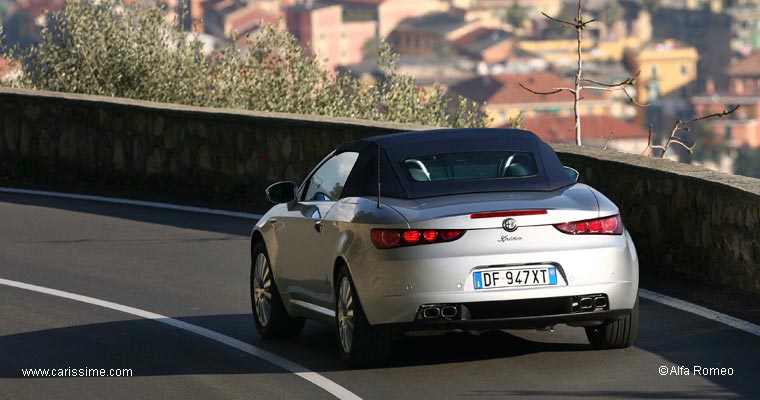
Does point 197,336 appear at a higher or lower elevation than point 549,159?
lower

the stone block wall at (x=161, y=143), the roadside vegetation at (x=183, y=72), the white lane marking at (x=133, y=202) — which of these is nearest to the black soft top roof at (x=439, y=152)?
the stone block wall at (x=161, y=143)

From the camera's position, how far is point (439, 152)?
9.12 m

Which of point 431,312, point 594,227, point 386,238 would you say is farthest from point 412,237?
point 594,227

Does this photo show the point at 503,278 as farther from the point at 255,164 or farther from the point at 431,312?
the point at 255,164

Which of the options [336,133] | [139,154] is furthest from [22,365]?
[139,154]

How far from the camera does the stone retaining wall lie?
1155 centimetres

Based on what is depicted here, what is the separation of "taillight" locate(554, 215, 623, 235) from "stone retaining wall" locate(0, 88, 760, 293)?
2592 millimetres

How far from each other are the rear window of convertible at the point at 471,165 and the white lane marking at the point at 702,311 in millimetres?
1761

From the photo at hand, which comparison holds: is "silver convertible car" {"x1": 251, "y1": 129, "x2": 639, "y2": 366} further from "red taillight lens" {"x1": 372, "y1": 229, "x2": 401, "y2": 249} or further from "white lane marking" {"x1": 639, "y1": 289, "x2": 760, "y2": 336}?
"white lane marking" {"x1": 639, "y1": 289, "x2": 760, "y2": 336}

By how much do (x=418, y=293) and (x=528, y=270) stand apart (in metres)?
0.57

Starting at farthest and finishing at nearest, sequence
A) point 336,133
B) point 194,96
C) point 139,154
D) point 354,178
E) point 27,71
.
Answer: point 27,71 → point 194,96 → point 139,154 → point 336,133 → point 354,178

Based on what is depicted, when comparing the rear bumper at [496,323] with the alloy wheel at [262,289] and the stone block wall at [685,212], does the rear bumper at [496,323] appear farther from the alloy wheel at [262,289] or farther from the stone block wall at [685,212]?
the stone block wall at [685,212]

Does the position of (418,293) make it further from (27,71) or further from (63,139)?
(27,71)

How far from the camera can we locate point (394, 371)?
28.5 feet
